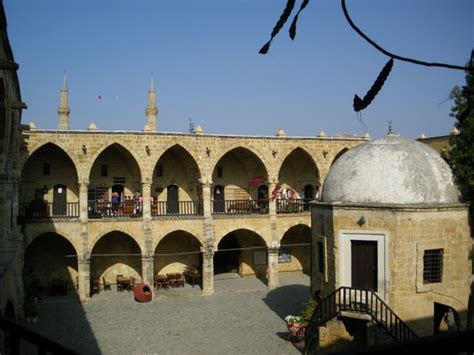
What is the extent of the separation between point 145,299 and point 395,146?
13.8 meters

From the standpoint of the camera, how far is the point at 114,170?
83.6ft

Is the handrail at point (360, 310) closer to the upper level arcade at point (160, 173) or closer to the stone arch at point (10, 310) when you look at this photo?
the stone arch at point (10, 310)

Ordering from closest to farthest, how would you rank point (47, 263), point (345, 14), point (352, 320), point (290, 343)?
point (345, 14)
point (352, 320)
point (290, 343)
point (47, 263)

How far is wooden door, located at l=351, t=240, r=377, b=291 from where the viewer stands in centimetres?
1325

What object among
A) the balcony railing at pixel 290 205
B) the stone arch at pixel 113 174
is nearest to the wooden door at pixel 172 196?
the stone arch at pixel 113 174

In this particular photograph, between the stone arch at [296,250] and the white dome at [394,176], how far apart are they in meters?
14.8

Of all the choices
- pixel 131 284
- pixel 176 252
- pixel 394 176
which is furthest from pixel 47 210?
pixel 394 176

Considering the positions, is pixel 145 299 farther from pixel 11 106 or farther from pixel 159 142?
pixel 11 106

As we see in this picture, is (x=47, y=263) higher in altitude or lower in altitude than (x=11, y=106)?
lower

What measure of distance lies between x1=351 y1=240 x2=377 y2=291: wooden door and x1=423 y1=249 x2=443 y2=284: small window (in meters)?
1.35

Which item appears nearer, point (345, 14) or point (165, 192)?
point (345, 14)

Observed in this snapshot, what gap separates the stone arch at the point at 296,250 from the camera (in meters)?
28.9

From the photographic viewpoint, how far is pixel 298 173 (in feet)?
95.2

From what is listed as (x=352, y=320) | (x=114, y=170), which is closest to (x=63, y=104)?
(x=114, y=170)
